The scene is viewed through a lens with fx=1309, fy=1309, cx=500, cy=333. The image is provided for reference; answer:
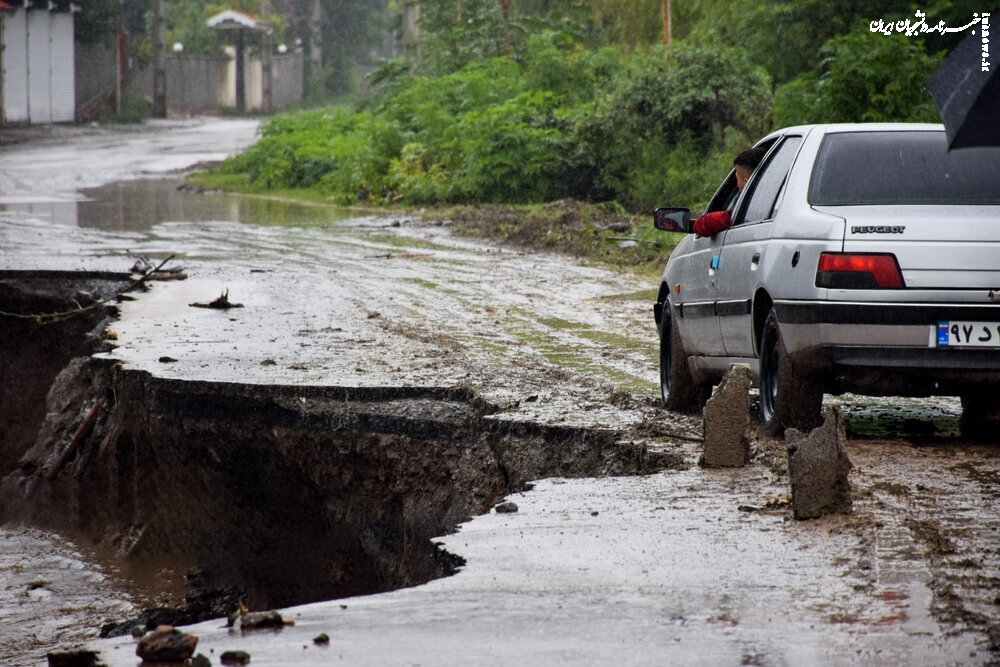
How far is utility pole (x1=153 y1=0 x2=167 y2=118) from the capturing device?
55875 mm

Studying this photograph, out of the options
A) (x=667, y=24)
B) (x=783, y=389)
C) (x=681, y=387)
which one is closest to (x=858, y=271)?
(x=783, y=389)

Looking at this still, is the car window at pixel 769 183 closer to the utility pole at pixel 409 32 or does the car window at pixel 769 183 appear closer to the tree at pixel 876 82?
the tree at pixel 876 82

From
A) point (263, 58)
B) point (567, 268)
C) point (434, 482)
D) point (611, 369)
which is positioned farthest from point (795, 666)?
point (263, 58)

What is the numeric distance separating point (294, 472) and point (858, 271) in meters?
3.61

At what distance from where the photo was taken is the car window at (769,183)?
22.1 ft

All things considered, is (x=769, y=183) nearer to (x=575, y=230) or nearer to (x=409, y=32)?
(x=575, y=230)

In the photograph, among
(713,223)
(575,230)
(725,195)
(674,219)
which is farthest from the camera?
(575,230)

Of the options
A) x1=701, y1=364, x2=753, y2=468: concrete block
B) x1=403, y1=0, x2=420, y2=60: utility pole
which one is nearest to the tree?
x1=701, y1=364, x2=753, y2=468: concrete block

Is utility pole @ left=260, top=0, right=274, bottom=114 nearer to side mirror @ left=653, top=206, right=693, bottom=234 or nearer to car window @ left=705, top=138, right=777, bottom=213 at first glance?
car window @ left=705, top=138, right=777, bottom=213

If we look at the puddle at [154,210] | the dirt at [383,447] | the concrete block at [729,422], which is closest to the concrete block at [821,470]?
the dirt at [383,447]

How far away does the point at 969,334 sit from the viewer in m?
5.88

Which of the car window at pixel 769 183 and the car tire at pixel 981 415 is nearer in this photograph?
the car tire at pixel 981 415

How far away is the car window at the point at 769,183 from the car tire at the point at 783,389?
2.13 feet

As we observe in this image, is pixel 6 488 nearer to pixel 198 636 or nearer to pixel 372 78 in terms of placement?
pixel 198 636
